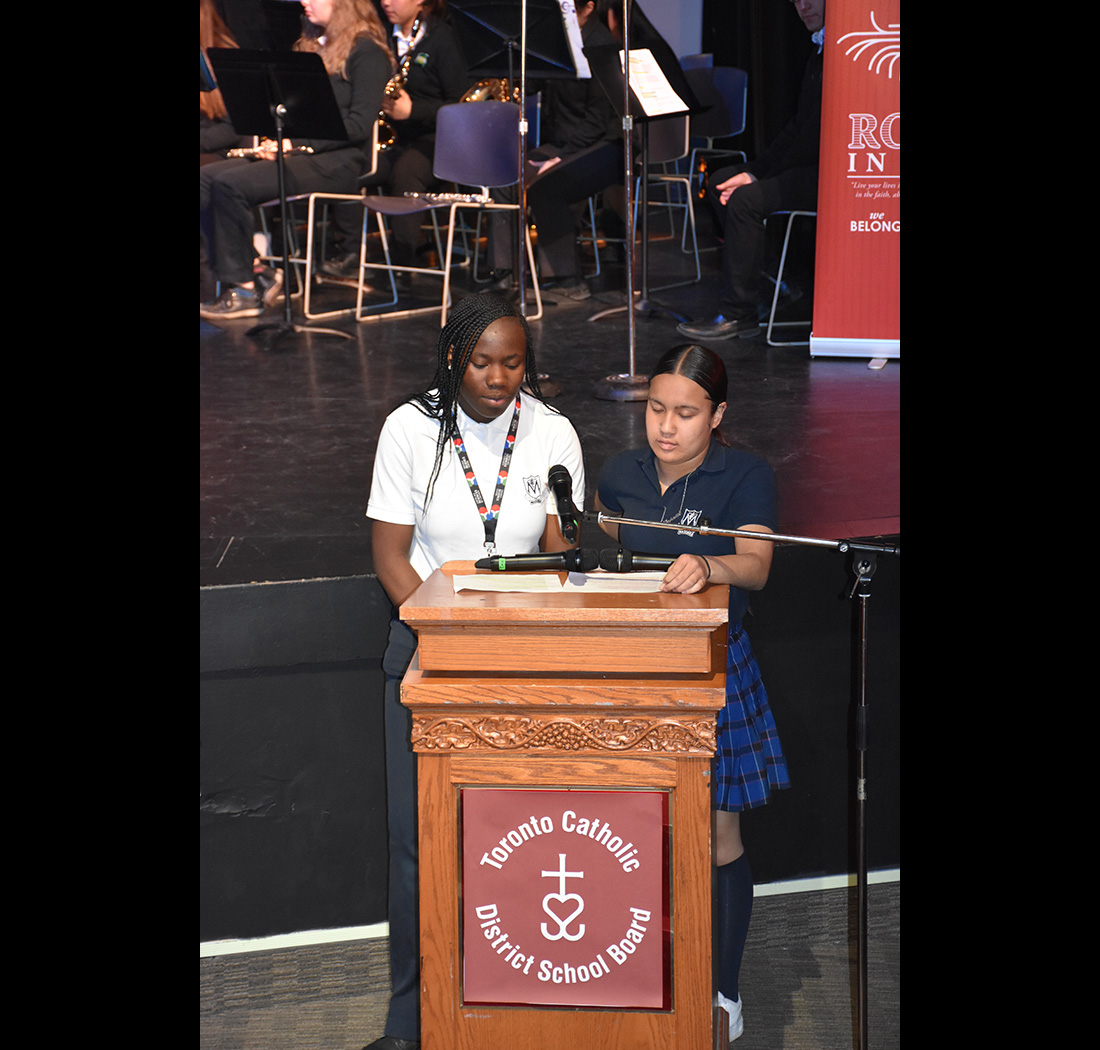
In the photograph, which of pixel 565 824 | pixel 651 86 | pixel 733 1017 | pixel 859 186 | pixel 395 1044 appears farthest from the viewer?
pixel 651 86

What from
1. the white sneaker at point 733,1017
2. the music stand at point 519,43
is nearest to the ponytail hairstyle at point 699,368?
the white sneaker at point 733,1017

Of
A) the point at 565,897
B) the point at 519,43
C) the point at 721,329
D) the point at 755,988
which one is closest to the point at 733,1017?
the point at 755,988

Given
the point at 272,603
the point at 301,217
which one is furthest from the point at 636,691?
the point at 301,217

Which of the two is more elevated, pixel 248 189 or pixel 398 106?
pixel 398 106

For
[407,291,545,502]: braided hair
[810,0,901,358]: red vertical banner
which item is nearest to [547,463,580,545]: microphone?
[407,291,545,502]: braided hair

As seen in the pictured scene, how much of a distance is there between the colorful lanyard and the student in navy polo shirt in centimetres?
22

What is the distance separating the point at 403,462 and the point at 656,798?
87 cm

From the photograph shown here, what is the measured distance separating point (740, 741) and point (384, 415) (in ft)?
8.50

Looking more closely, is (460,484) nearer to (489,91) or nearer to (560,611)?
(560,611)

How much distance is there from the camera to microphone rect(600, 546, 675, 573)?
1.94 m

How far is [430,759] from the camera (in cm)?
187

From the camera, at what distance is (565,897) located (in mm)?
1882

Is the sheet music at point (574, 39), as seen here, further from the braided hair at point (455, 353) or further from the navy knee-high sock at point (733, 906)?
the navy knee-high sock at point (733, 906)

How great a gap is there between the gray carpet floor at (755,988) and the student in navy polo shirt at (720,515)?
362 millimetres
